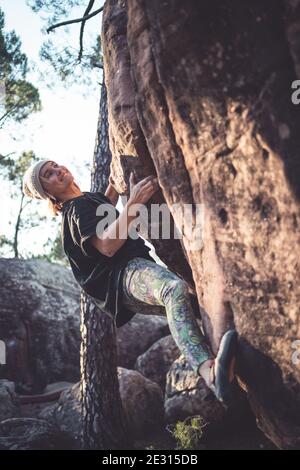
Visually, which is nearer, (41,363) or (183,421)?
(183,421)

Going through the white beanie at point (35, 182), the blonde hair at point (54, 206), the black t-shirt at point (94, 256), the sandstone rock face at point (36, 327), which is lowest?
the sandstone rock face at point (36, 327)

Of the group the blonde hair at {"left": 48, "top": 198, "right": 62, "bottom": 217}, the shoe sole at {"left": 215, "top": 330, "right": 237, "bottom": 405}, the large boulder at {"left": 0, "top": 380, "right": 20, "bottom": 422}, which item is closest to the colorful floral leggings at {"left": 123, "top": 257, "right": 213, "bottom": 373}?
the shoe sole at {"left": 215, "top": 330, "right": 237, "bottom": 405}

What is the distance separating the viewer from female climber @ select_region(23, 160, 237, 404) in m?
3.79

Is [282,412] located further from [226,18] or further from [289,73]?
[226,18]

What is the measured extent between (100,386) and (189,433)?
5.10 feet

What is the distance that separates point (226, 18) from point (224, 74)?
14.3 inches

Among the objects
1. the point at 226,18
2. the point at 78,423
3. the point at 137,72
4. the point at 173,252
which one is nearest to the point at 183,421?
the point at 78,423

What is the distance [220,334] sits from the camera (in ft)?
12.5

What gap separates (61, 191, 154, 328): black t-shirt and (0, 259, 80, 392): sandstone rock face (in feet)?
26.9

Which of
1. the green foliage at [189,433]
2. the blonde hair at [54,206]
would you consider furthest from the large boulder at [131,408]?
the blonde hair at [54,206]

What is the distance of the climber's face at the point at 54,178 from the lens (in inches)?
187

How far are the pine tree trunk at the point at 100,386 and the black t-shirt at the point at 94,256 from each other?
12.8 ft

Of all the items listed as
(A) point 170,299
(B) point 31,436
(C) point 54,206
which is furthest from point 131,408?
(A) point 170,299

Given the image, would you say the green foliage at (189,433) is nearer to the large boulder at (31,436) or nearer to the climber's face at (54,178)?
the large boulder at (31,436)
